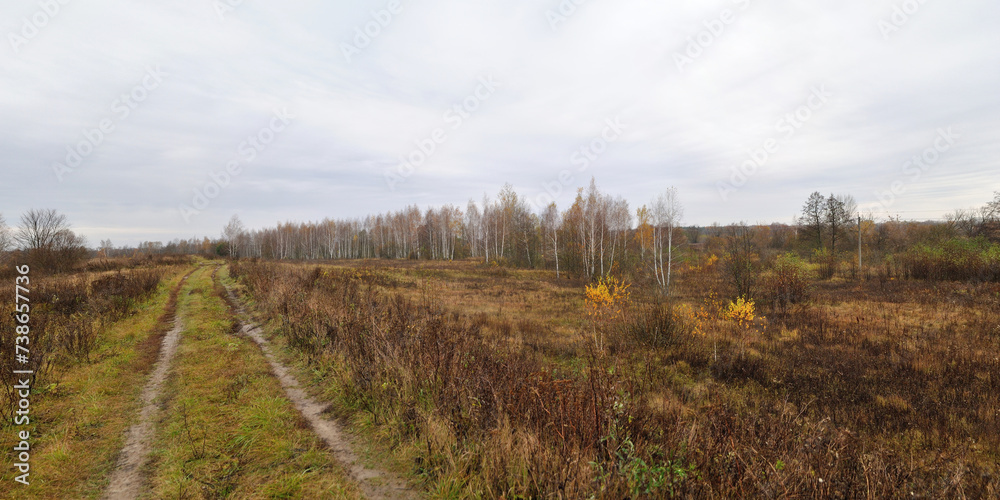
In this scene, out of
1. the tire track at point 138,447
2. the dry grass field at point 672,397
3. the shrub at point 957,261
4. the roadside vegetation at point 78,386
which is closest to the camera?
the dry grass field at point 672,397

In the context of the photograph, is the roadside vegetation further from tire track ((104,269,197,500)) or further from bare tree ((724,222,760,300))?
bare tree ((724,222,760,300))

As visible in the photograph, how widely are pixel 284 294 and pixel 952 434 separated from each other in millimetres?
14366

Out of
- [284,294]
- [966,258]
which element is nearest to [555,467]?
[284,294]

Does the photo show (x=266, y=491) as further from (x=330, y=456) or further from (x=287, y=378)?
(x=287, y=378)

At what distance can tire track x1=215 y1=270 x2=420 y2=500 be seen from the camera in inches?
131

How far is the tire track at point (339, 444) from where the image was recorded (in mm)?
3334

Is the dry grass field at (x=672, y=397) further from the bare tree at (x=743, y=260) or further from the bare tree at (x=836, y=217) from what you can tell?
the bare tree at (x=836, y=217)

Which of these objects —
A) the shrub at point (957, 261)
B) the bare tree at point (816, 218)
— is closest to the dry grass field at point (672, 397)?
the shrub at point (957, 261)

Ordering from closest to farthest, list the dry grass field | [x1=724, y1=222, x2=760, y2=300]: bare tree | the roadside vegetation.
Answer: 1. the dry grass field
2. the roadside vegetation
3. [x1=724, y1=222, x2=760, y2=300]: bare tree

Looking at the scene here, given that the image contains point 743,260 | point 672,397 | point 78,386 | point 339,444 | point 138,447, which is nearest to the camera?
point 138,447

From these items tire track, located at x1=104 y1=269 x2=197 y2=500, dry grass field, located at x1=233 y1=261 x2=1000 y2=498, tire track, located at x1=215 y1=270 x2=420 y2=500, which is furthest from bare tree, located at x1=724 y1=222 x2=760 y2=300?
tire track, located at x1=104 y1=269 x2=197 y2=500

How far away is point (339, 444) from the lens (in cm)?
411

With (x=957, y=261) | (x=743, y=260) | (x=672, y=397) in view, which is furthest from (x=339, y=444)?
(x=957, y=261)

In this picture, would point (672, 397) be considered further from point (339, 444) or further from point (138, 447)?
point (138, 447)
